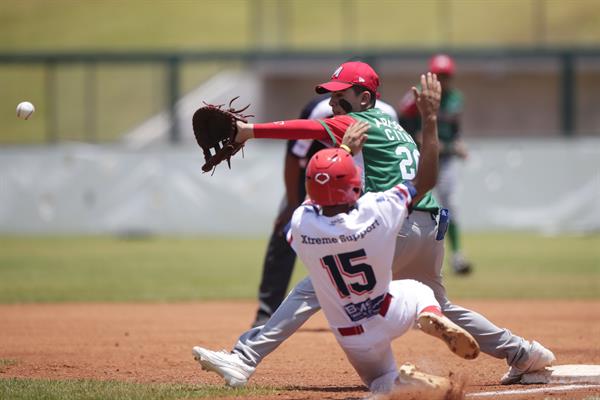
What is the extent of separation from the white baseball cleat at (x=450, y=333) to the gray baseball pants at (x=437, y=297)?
2.64ft

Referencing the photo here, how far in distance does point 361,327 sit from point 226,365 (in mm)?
880

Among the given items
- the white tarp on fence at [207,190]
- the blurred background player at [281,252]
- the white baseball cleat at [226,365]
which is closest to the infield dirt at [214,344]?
the white baseball cleat at [226,365]

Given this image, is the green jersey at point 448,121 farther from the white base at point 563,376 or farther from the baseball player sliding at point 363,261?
the baseball player sliding at point 363,261

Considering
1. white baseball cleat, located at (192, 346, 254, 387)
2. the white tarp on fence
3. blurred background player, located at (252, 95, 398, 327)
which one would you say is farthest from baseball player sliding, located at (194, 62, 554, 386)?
the white tarp on fence

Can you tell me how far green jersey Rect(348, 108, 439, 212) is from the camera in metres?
5.63

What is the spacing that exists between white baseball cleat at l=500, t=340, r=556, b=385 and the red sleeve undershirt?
5.53ft

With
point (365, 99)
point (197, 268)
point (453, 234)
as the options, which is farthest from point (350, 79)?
point (197, 268)

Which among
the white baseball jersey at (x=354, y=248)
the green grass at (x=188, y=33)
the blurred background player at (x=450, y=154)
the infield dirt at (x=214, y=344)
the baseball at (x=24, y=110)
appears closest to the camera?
the white baseball jersey at (x=354, y=248)

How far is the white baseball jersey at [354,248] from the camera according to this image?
504cm

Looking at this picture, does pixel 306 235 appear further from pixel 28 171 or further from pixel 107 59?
pixel 107 59

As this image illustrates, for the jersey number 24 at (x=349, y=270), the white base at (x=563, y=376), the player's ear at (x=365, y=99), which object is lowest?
the white base at (x=563, y=376)

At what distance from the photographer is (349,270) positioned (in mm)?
5074

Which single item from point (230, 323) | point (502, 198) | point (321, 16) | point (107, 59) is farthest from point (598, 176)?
point (321, 16)

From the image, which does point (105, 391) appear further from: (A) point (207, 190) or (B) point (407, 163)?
(A) point (207, 190)
